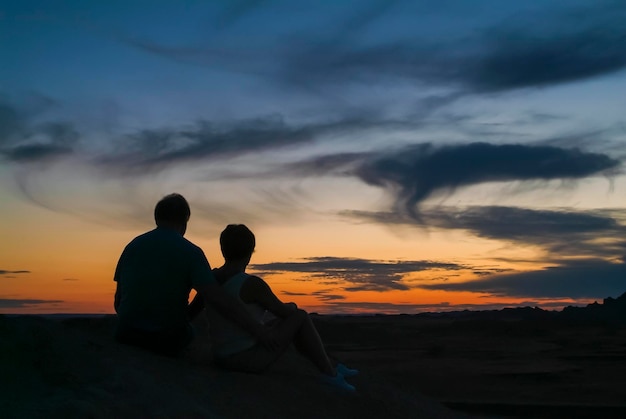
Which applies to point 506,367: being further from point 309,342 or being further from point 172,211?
point 172,211

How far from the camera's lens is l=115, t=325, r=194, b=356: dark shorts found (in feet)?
18.0

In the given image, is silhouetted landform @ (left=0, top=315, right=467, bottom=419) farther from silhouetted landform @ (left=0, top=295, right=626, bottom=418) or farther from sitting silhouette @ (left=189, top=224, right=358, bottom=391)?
sitting silhouette @ (left=189, top=224, right=358, bottom=391)

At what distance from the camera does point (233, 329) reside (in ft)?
18.4

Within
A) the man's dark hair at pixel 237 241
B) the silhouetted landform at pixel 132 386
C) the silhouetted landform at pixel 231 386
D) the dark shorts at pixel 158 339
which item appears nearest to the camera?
the silhouetted landform at pixel 132 386

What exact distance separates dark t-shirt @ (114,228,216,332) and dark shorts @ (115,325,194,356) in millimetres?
44

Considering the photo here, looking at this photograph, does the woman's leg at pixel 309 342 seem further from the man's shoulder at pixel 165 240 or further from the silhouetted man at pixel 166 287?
the man's shoulder at pixel 165 240

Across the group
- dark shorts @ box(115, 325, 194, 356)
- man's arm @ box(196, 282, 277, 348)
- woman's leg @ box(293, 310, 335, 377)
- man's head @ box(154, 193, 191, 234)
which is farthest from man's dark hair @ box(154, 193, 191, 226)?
woman's leg @ box(293, 310, 335, 377)

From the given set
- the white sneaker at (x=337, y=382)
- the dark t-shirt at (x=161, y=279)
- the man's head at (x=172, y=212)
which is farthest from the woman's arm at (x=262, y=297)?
the white sneaker at (x=337, y=382)

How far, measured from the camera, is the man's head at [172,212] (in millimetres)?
5539

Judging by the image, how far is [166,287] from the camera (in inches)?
209

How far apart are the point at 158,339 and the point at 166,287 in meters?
0.48

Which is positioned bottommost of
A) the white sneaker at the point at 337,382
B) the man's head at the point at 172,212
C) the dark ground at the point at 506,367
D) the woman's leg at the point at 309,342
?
the dark ground at the point at 506,367

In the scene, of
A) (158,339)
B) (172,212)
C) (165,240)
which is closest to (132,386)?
(158,339)

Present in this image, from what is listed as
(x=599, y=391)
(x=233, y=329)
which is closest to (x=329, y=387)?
(x=233, y=329)
